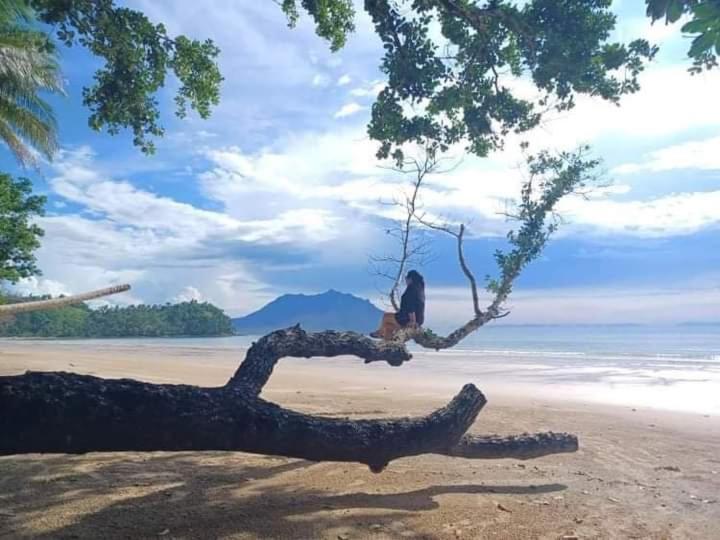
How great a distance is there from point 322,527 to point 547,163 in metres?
6.61

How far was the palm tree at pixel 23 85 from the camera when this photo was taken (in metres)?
12.4

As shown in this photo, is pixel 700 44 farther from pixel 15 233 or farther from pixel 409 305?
pixel 15 233

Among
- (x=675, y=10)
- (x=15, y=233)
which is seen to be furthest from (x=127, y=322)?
(x=675, y=10)

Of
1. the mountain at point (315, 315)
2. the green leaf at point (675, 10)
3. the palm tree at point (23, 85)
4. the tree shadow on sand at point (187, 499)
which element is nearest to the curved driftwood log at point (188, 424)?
the tree shadow on sand at point (187, 499)

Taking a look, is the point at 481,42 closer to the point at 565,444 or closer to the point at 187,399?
the point at 565,444

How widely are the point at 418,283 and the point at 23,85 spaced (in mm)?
10844

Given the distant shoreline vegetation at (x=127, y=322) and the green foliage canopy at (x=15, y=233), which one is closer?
the green foliage canopy at (x=15, y=233)

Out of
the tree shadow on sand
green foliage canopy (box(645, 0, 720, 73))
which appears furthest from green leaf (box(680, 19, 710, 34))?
the tree shadow on sand

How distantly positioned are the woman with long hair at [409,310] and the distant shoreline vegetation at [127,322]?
76978mm

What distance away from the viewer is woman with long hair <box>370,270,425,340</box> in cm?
794

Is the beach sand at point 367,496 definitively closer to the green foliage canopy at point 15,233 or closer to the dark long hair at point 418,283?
the dark long hair at point 418,283

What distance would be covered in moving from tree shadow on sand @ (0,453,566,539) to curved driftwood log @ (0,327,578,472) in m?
0.47

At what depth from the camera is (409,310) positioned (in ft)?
26.1

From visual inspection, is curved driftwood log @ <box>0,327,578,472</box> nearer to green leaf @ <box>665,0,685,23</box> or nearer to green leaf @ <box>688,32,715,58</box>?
green leaf @ <box>688,32,715,58</box>
